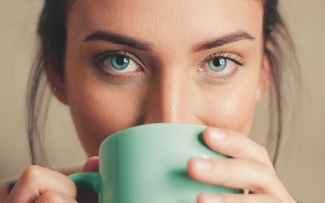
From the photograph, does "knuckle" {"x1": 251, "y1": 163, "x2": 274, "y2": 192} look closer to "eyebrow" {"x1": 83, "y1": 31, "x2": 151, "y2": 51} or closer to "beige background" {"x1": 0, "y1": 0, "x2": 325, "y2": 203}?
"eyebrow" {"x1": 83, "y1": 31, "x2": 151, "y2": 51}

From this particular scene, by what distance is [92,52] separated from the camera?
781 mm

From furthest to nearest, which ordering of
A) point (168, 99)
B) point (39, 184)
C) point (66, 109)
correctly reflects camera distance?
point (66, 109), point (168, 99), point (39, 184)

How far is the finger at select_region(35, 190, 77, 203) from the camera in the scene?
49 cm

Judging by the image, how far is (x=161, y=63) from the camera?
0.68 m

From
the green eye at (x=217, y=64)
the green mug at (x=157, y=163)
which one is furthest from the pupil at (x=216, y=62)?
the green mug at (x=157, y=163)

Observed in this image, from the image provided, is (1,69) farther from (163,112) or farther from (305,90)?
(305,90)

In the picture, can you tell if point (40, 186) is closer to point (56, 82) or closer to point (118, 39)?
point (118, 39)

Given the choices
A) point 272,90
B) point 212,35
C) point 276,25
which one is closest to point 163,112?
point 212,35

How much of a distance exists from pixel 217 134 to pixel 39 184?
270 millimetres

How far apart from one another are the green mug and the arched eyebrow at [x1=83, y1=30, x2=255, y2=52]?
0.90 feet

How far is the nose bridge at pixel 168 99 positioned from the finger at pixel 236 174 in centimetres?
19

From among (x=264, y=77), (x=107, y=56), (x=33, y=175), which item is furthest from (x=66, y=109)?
(x=33, y=175)

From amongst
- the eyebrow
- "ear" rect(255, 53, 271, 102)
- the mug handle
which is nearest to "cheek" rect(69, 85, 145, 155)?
the eyebrow

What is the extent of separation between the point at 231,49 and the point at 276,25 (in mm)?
334
